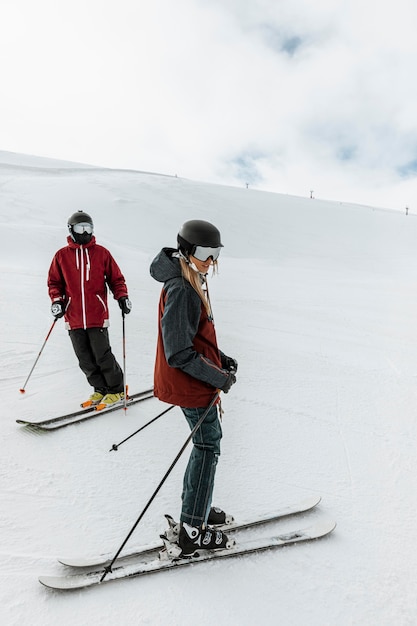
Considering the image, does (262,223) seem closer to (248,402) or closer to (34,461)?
(248,402)

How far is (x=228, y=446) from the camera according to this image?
11.5 feet

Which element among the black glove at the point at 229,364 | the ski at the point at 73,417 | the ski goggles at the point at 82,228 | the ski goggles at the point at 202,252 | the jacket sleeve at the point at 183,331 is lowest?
the ski at the point at 73,417

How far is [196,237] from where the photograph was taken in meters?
2.11

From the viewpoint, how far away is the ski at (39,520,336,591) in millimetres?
2098

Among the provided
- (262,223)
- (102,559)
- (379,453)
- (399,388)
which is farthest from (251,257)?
(102,559)

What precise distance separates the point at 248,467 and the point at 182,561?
3.50ft

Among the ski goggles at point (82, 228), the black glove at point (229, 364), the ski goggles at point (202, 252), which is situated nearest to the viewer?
the ski goggles at point (202, 252)

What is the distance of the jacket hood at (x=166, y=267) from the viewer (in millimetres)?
2100

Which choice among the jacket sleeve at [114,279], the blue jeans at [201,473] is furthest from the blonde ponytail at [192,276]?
the jacket sleeve at [114,279]

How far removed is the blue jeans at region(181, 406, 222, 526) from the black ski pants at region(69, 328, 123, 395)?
198 cm

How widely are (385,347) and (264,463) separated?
3.88 metres

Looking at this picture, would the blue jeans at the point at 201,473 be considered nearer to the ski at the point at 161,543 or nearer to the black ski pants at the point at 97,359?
the ski at the point at 161,543

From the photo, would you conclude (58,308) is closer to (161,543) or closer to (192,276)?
(192,276)

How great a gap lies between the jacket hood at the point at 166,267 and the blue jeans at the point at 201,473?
777 millimetres
